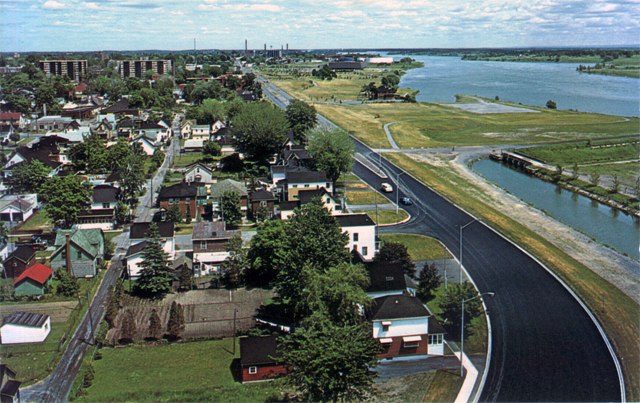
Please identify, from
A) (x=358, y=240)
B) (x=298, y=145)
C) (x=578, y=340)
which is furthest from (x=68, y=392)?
(x=298, y=145)

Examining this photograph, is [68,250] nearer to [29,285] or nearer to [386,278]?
[29,285]

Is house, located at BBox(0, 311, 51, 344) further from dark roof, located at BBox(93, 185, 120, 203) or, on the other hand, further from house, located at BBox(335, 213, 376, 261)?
dark roof, located at BBox(93, 185, 120, 203)

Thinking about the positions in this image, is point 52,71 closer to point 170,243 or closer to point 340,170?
point 340,170

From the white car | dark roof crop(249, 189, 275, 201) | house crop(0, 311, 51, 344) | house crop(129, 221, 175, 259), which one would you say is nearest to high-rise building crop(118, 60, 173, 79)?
the white car

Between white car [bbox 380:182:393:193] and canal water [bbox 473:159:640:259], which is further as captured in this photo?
white car [bbox 380:182:393:193]

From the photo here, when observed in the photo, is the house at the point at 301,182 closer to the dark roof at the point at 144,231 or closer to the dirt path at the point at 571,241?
the dark roof at the point at 144,231
